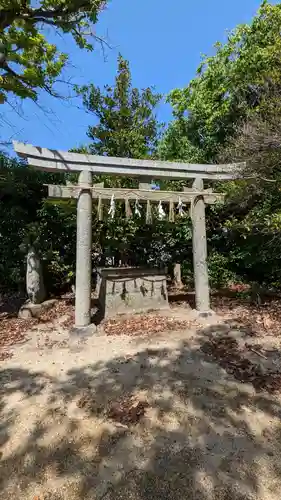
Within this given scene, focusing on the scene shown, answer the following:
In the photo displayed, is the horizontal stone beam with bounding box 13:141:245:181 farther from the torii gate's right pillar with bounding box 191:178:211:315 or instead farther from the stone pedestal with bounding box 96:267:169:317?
the stone pedestal with bounding box 96:267:169:317

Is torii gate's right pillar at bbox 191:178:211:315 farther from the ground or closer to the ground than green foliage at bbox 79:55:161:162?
closer to the ground

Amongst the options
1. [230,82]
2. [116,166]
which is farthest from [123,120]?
[116,166]

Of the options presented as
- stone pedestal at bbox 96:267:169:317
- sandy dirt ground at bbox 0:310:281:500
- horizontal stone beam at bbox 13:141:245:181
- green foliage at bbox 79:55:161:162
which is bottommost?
sandy dirt ground at bbox 0:310:281:500

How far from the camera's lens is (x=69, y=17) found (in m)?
3.60

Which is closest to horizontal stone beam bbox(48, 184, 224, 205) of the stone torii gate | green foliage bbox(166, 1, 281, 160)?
the stone torii gate

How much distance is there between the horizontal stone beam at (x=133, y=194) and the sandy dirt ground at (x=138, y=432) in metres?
2.83

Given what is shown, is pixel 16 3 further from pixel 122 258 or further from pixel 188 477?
pixel 122 258

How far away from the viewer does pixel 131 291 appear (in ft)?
20.9

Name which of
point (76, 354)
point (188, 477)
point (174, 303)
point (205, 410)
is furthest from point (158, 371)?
point (174, 303)

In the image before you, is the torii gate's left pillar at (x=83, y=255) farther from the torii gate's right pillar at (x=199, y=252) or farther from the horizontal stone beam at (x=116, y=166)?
→ the torii gate's right pillar at (x=199, y=252)

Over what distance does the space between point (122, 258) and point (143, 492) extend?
21.4 ft

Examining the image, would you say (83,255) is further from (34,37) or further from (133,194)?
(34,37)

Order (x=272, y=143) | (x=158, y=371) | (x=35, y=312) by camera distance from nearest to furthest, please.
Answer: (x=158, y=371), (x=272, y=143), (x=35, y=312)

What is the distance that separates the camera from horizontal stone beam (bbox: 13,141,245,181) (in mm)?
4904
